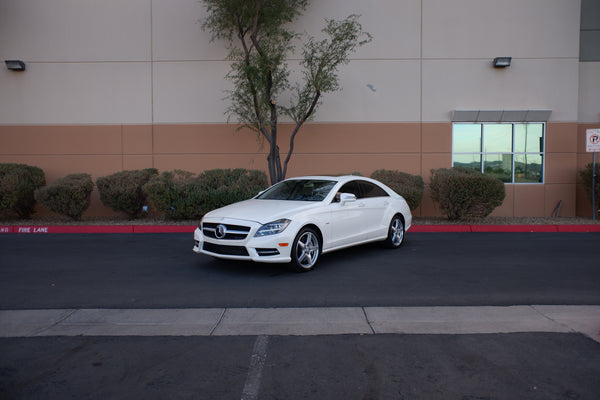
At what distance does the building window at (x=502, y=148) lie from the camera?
14906 mm

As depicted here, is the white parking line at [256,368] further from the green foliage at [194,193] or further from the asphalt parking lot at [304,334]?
the green foliage at [194,193]

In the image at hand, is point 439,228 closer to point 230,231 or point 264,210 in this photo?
point 264,210

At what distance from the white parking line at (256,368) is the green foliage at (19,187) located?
37.9 feet

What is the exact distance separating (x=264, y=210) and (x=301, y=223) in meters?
0.68

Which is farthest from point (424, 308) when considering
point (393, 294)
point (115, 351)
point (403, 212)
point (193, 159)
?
point (193, 159)

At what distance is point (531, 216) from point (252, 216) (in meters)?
11.1

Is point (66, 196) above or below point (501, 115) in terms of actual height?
below

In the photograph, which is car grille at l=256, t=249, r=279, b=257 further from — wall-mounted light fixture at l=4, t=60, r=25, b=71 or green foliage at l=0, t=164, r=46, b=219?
wall-mounted light fixture at l=4, t=60, r=25, b=71

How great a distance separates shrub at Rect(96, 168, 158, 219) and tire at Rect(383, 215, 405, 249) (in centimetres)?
736

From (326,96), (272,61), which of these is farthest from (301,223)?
(326,96)

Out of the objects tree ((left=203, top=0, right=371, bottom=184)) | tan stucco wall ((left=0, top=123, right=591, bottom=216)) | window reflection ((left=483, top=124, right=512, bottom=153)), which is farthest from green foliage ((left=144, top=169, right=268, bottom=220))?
window reflection ((left=483, top=124, right=512, bottom=153))

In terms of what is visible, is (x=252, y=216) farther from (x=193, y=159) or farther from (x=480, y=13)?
(x=480, y=13)

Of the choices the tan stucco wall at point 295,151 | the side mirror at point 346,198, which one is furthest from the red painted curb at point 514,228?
the side mirror at point 346,198

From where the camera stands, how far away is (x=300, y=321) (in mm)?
5027
